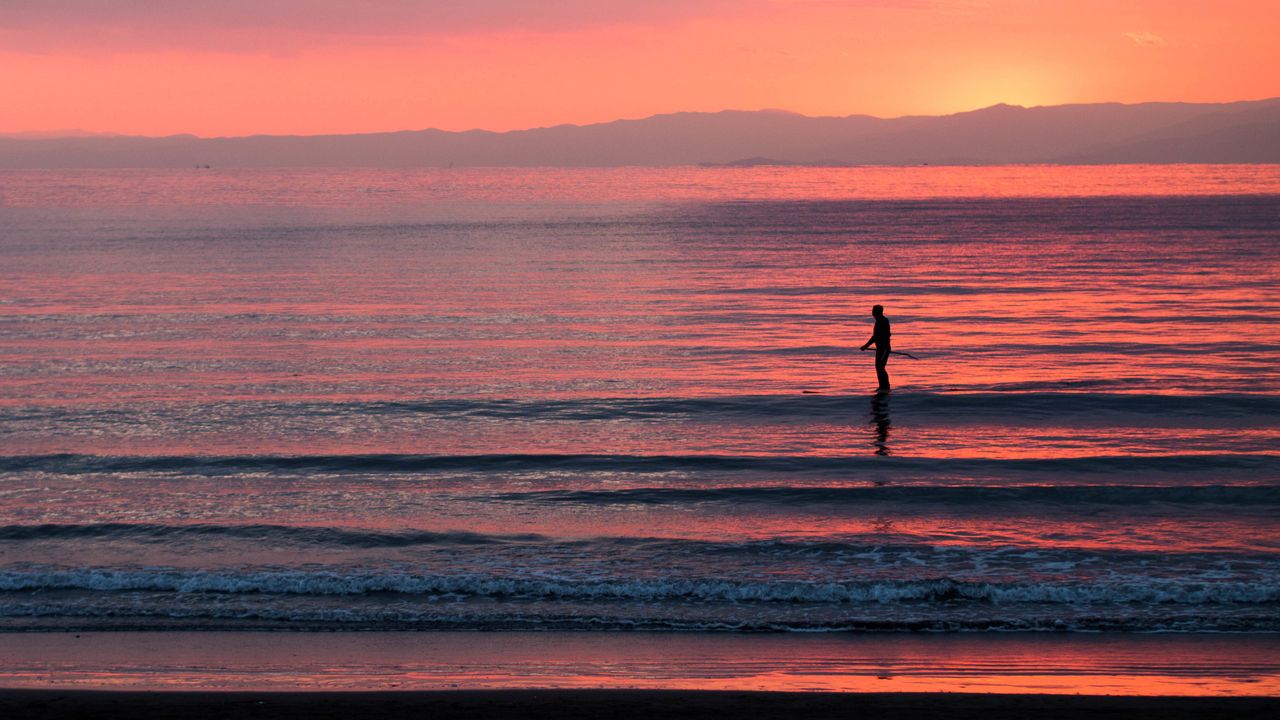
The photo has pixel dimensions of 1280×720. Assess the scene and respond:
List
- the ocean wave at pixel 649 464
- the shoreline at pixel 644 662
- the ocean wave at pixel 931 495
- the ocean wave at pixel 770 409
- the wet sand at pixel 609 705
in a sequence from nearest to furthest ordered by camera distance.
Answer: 1. the wet sand at pixel 609 705
2. the shoreline at pixel 644 662
3. the ocean wave at pixel 931 495
4. the ocean wave at pixel 649 464
5. the ocean wave at pixel 770 409

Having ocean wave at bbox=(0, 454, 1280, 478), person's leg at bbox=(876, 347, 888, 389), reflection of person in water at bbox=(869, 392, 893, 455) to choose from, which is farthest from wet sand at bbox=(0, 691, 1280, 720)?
person's leg at bbox=(876, 347, 888, 389)

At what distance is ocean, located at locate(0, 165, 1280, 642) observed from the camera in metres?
11.5

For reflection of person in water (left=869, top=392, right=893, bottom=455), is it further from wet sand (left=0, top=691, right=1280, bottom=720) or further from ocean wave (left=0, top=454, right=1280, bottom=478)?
wet sand (left=0, top=691, right=1280, bottom=720)

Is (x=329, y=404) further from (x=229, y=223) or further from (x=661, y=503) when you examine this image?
(x=229, y=223)

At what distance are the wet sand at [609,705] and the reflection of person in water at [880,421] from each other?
28.9 feet

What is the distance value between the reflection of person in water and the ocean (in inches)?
3.1

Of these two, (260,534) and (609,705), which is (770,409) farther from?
(609,705)

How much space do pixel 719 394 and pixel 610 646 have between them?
11.6 meters

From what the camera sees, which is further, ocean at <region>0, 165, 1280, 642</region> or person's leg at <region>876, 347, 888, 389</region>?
person's leg at <region>876, 347, 888, 389</region>

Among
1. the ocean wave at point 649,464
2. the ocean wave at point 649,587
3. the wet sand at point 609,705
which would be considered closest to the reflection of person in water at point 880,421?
the ocean wave at point 649,464

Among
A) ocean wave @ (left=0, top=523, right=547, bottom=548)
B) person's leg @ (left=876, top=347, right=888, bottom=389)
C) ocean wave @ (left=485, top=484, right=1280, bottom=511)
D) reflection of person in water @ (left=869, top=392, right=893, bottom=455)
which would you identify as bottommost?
ocean wave @ (left=0, top=523, right=547, bottom=548)

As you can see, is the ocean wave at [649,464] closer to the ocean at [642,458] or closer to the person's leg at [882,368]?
the ocean at [642,458]

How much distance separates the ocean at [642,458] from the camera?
11516 millimetres

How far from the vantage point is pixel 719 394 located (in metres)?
21.5
